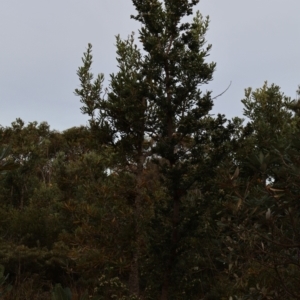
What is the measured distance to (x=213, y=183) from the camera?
7988 mm

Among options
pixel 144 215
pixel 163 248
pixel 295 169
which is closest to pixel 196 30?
pixel 144 215

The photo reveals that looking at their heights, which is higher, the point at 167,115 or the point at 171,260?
the point at 167,115

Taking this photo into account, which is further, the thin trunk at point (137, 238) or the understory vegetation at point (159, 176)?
the thin trunk at point (137, 238)

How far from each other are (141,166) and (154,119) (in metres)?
1.27

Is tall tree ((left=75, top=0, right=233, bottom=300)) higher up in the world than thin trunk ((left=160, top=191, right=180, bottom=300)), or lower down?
higher up

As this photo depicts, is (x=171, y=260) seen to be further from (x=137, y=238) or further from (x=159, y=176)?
(x=159, y=176)

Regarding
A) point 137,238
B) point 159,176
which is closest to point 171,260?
point 137,238

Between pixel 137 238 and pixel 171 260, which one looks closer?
pixel 171 260

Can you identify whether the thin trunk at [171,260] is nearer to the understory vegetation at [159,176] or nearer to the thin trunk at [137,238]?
the understory vegetation at [159,176]

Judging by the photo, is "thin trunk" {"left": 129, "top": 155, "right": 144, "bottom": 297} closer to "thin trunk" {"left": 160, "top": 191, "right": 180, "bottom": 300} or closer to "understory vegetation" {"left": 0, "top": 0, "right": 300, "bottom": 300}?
"understory vegetation" {"left": 0, "top": 0, "right": 300, "bottom": 300}

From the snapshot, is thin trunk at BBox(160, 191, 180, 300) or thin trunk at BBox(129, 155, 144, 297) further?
A: thin trunk at BBox(129, 155, 144, 297)

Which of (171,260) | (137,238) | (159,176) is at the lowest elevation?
(171,260)

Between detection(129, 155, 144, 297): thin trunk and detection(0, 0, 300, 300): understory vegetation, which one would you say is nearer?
detection(0, 0, 300, 300): understory vegetation

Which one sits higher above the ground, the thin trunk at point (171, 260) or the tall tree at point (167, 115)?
the tall tree at point (167, 115)
